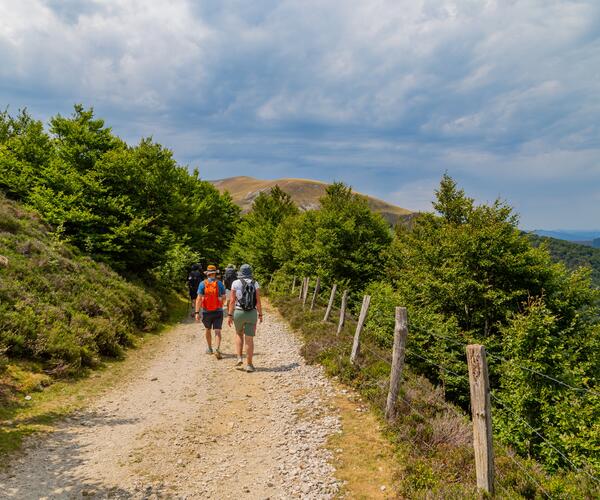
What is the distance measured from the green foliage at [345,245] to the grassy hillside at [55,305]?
43.3ft

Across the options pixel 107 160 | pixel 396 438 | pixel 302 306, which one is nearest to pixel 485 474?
pixel 396 438

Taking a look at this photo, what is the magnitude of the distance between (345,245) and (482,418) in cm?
2267

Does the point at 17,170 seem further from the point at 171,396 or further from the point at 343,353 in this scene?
the point at 343,353

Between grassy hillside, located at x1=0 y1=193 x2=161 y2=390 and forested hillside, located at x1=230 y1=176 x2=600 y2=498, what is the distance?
6708 mm

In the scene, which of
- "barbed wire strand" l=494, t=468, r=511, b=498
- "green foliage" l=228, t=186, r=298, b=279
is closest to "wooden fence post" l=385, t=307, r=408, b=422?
"barbed wire strand" l=494, t=468, r=511, b=498

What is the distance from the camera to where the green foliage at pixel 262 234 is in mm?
37938

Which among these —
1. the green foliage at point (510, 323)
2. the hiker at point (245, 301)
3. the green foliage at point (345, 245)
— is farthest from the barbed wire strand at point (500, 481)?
the green foliage at point (345, 245)

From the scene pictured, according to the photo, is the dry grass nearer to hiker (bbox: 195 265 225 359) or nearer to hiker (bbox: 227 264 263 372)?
hiker (bbox: 227 264 263 372)

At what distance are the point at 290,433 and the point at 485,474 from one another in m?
3.25

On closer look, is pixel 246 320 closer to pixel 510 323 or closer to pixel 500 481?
pixel 500 481

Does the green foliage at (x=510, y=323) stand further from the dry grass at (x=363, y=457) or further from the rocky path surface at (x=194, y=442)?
the rocky path surface at (x=194, y=442)

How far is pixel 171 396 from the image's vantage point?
814 centimetres

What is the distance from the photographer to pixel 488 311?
16.2 m

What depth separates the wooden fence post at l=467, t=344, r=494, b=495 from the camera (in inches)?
169
